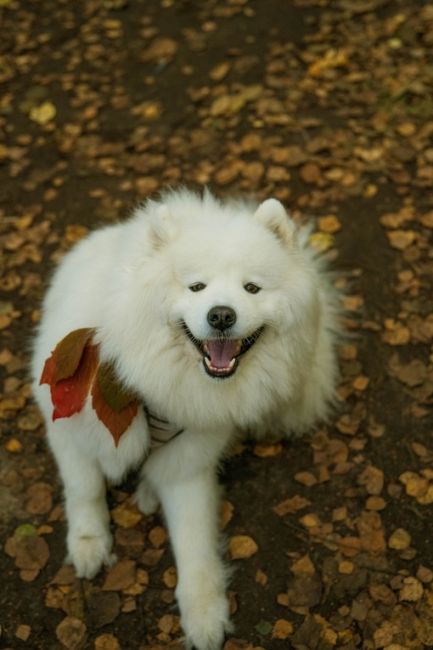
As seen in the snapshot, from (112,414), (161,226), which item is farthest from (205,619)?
(161,226)

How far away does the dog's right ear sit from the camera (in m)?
2.56

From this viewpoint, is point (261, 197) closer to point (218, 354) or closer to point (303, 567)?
point (218, 354)

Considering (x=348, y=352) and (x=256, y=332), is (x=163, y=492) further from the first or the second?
(x=348, y=352)

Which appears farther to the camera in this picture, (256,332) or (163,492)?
(163,492)

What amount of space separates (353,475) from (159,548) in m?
1.01

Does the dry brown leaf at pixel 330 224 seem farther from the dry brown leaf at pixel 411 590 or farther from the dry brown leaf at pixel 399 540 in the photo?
the dry brown leaf at pixel 411 590

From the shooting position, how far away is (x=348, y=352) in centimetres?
386

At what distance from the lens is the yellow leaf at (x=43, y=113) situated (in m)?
5.45

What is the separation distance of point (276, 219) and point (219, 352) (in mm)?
565

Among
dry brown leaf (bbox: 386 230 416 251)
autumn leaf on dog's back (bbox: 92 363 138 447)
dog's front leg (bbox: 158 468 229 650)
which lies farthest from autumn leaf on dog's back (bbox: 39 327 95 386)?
dry brown leaf (bbox: 386 230 416 251)

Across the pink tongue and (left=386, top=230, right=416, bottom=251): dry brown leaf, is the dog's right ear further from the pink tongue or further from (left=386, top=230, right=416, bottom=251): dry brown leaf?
(left=386, top=230, right=416, bottom=251): dry brown leaf

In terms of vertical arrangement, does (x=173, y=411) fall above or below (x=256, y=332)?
below

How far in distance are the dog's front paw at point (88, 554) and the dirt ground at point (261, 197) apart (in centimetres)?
6

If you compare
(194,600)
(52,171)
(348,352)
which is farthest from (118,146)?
(194,600)
